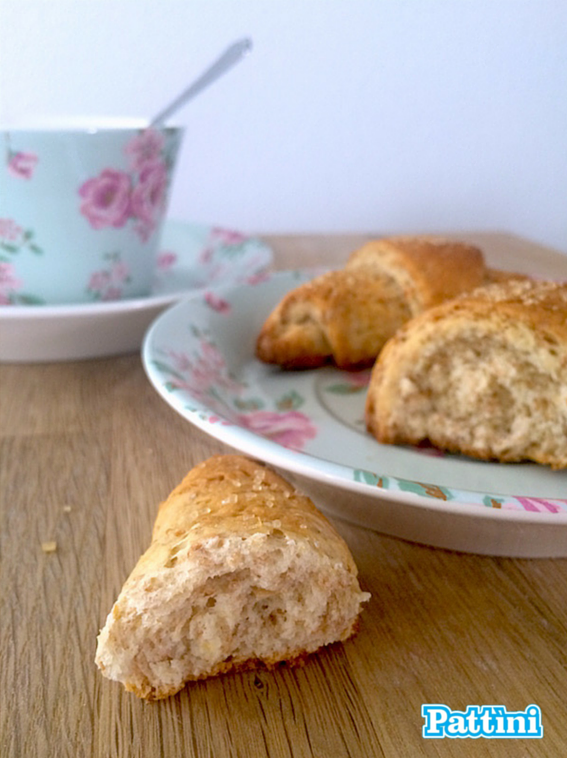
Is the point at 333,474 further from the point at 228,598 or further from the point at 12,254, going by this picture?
the point at 12,254

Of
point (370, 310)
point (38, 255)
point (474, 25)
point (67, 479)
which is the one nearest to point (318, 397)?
point (370, 310)

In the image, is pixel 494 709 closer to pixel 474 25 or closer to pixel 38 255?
pixel 38 255

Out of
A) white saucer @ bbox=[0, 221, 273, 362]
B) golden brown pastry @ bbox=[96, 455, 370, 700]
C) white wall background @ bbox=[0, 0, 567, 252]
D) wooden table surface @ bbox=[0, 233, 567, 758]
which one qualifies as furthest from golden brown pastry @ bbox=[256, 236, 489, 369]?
white wall background @ bbox=[0, 0, 567, 252]

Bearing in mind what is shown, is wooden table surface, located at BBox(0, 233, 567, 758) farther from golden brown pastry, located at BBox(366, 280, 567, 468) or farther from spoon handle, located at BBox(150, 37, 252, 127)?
spoon handle, located at BBox(150, 37, 252, 127)

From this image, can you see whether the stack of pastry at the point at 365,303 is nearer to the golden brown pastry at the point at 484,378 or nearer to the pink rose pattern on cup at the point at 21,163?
the golden brown pastry at the point at 484,378

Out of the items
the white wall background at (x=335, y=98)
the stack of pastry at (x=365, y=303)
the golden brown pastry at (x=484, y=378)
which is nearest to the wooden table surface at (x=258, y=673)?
the golden brown pastry at (x=484, y=378)
